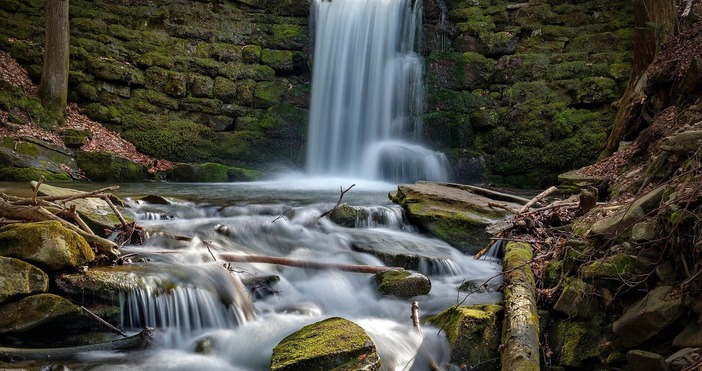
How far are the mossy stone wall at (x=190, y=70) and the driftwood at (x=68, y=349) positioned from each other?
952 centimetres

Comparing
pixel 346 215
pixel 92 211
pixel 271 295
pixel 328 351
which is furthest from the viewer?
pixel 346 215

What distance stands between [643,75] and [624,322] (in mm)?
6443

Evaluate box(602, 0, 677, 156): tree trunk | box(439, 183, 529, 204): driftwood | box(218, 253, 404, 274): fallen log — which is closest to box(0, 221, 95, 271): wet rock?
box(218, 253, 404, 274): fallen log

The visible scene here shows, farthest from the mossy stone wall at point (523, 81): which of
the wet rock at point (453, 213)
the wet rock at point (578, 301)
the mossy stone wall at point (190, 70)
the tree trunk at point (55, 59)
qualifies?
the wet rock at point (578, 301)

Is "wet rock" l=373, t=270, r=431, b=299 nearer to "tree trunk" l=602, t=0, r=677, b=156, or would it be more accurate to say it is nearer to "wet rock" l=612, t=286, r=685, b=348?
"wet rock" l=612, t=286, r=685, b=348

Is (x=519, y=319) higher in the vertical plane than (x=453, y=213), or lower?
lower

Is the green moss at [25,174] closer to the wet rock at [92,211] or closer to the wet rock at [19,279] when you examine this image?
the wet rock at [92,211]

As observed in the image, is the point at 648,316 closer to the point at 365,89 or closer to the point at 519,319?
the point at 519,319

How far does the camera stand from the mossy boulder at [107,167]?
10.3 meters

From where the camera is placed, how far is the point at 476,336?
337cm

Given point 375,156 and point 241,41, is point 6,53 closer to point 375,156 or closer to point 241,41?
point 241,41

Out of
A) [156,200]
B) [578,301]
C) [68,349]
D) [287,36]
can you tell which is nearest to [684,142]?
[578,301]

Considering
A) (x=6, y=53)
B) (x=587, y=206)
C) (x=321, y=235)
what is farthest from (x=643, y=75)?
(x=6, y=53)

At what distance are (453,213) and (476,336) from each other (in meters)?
2.97
